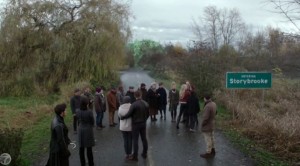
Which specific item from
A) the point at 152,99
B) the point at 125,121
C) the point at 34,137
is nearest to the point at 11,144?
the point at 125,121

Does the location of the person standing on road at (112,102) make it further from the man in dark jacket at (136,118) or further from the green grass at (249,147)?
the man in dark jacket at (136,118)

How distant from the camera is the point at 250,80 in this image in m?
16.1

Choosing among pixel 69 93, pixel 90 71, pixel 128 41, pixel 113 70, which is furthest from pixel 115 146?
pixel 128 41

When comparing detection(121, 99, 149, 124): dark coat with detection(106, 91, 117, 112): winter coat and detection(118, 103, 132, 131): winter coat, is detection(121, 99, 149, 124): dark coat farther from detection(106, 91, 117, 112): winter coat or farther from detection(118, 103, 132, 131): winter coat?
detection(106, 91, 117, 112): winter coat

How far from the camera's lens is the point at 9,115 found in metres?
19.0

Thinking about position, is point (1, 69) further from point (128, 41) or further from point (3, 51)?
point (128, 41)

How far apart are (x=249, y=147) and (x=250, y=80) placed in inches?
183

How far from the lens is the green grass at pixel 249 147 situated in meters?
10.2


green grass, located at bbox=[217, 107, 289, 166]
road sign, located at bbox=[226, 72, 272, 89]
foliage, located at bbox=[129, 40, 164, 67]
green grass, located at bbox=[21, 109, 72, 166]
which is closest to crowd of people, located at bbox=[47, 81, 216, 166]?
green grass, located at bbox=[217, 107, 289, 166]

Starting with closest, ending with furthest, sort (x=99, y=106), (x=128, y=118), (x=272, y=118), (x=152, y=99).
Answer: (x=128, y=118)
(x=272, y=118)
(x=99, y=106)
(x=152, y=99)

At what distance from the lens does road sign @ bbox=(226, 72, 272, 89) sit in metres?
15.9

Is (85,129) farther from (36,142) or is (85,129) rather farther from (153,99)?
(153,99)

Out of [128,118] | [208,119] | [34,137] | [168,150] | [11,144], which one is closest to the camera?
[11,144]

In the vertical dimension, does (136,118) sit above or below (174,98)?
above
